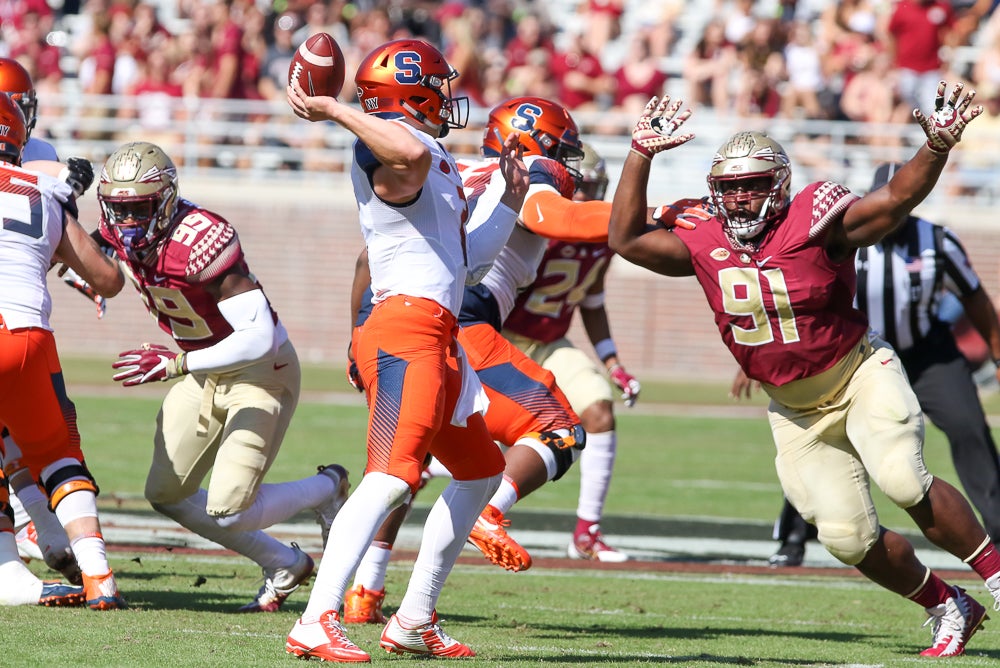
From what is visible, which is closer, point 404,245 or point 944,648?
point 404,245

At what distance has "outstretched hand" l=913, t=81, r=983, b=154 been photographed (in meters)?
4.52

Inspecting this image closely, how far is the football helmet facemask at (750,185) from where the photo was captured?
504 centimetres

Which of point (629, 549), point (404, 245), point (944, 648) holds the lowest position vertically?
point (629, 549)

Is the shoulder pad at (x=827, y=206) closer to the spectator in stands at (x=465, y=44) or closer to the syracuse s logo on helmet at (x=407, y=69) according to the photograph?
the syracuse s logo on helmet at (x=407, y=69)

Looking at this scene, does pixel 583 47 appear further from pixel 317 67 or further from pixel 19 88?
pixel 317 67

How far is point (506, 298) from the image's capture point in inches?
251

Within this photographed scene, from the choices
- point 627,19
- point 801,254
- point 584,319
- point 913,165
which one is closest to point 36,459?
point 801,254

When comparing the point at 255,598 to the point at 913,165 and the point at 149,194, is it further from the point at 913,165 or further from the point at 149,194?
the point at 913,165

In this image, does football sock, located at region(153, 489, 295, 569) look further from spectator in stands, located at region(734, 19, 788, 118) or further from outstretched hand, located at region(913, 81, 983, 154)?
spectator in stands, located at region(734, 19, 788, 118)

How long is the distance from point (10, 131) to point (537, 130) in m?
2.16

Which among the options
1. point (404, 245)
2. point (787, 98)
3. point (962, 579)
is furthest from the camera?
point (787, 98)

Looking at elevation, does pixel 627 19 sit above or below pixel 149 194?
above

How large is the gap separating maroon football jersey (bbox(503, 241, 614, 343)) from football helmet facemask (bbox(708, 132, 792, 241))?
239 cm

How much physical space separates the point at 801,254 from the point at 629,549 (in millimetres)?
3147
